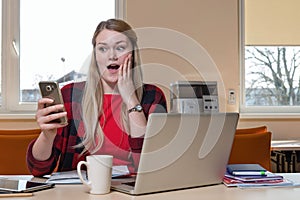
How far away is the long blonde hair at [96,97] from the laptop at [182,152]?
384mm

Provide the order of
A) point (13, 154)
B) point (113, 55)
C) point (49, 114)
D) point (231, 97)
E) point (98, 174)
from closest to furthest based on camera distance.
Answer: point (98, 174), point (49, 114), point (113, 55), point (13, 154), point (231, 97)

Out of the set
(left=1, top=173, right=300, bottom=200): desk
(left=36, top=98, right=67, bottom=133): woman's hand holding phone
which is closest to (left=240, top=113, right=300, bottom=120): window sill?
(left=1, top=173, right=300, bottom=200): desk

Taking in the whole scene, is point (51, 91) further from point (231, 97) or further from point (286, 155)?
point (231, 97)

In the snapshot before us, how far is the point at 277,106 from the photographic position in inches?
145

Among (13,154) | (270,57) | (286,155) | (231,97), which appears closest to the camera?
(13,154)

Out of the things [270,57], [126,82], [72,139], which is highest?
[270,57]

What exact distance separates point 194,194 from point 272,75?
282cm

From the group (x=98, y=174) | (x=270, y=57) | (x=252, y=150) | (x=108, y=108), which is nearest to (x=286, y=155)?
(x=252, y=150)

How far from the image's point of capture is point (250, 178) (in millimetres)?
1308

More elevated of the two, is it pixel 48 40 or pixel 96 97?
pixel 48 40

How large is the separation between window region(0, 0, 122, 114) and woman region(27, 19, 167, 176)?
6.11ft

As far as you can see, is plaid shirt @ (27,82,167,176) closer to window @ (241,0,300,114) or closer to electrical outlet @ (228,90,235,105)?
electrical outlet @ (228,90,235,105)

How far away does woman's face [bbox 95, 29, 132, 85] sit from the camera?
162 cm

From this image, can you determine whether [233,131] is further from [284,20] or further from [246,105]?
[284,20]
